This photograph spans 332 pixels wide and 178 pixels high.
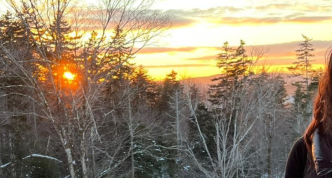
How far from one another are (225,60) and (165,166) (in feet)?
27.1

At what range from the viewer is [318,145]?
1023 mm

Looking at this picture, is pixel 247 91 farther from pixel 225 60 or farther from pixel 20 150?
pixel 225 60

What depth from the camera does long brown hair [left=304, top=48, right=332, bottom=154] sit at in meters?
1.05

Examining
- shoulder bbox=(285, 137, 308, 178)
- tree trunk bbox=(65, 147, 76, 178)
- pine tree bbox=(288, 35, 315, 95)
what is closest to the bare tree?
tree trunk bbox=(65, 147, 76, 178)

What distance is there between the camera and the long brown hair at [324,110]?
3.46 feet

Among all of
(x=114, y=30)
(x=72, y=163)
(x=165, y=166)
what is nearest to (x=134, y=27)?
(x=114, y=30)

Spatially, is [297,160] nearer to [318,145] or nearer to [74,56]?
[318,145]

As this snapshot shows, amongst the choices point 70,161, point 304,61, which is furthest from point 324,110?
point 304,61

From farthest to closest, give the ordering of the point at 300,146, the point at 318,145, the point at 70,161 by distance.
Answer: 1. the point at 70,161
2. the point at 300,146
3. the point at 318,145

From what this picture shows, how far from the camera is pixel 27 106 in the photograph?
14688mm

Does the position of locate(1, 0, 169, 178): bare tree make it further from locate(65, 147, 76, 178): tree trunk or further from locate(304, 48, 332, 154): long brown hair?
locate(304, 48, 332, 154): long brown hair

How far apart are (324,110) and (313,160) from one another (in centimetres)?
18

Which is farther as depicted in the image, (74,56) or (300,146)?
(74,56)

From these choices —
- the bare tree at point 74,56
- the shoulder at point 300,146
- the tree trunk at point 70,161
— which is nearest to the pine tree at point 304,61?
the bare tree at point 74,56
